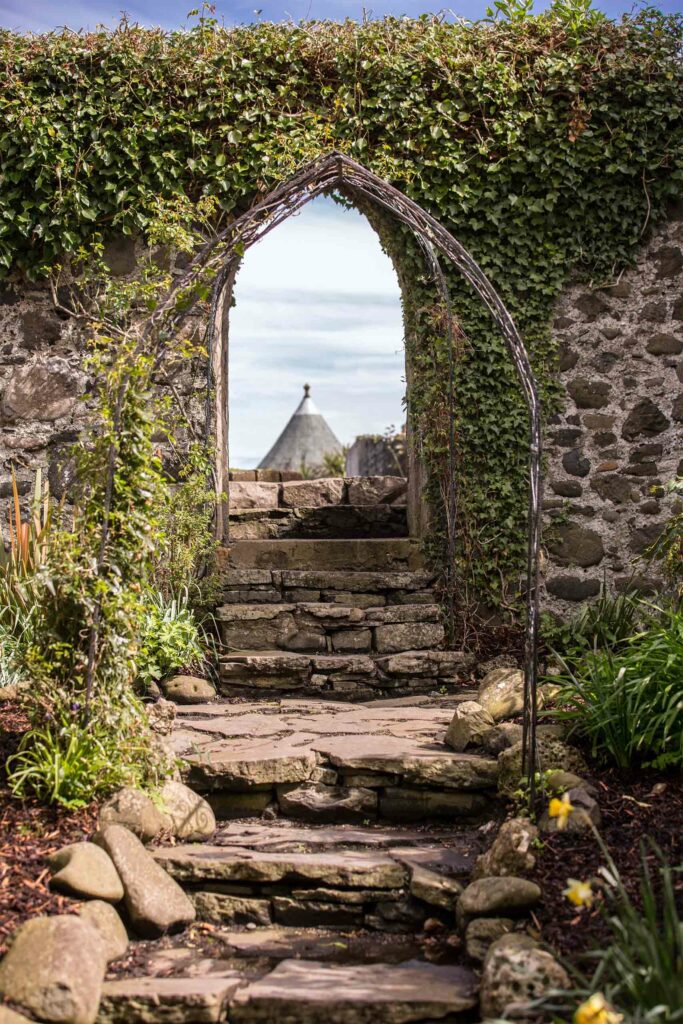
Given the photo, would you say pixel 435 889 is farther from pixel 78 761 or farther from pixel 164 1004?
pixel 78 761

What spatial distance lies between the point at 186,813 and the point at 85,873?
682 mm

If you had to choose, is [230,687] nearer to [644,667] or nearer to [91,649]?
[91,649]

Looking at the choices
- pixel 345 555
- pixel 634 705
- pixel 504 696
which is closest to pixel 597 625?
pixel 504 696

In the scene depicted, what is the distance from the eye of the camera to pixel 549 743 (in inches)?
160

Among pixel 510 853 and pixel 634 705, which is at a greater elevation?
pixel 634 705

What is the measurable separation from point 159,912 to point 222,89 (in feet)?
17.3

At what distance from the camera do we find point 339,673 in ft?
19.9

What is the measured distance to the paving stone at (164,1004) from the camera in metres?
2.90

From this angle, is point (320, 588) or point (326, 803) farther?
point (320, 588)

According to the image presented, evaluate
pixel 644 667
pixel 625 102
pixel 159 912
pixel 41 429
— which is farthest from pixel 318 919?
pixel 625 102

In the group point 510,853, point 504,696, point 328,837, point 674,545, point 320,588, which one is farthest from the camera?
point 320,588

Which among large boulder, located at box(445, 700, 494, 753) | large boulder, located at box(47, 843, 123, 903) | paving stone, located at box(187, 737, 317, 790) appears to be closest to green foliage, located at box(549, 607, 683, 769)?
large boulder, located at box(445, 700, 494, 753)

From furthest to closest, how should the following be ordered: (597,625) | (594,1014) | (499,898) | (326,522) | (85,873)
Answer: (326,522)
(597,625)
(85,873)
(499,898)
(594,1014)

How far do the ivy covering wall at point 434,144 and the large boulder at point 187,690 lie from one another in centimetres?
191
